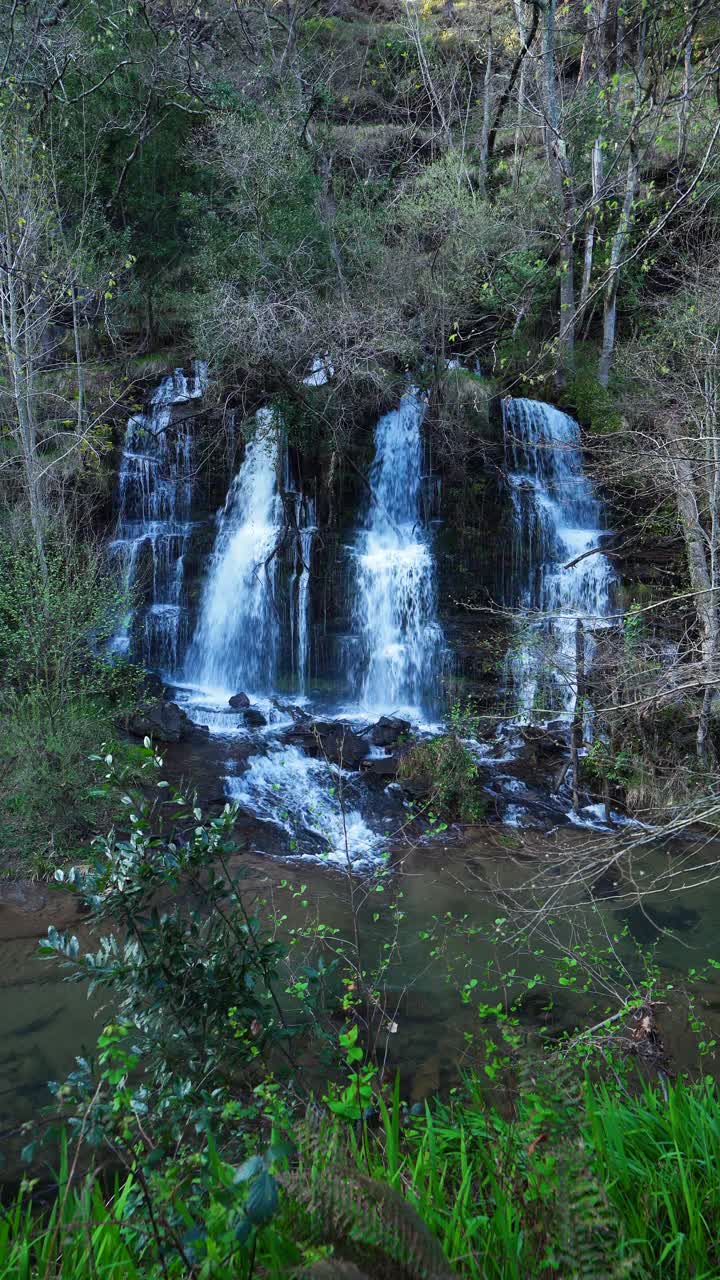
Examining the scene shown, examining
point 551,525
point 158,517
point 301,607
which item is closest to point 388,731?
point 301,607

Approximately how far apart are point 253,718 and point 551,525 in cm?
774

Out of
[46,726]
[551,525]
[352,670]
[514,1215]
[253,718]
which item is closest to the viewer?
[514,1215]

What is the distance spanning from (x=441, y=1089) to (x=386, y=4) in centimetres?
3461

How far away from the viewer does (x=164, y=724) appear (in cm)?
1156

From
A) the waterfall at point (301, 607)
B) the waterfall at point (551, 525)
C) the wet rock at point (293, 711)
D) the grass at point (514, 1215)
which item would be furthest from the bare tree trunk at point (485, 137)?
the grass at point (514, 1215)

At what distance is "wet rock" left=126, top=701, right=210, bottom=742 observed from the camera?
37.4 ft

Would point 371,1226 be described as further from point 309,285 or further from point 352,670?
point 309,285

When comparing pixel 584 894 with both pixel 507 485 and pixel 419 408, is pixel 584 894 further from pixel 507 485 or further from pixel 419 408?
pixel 419 408

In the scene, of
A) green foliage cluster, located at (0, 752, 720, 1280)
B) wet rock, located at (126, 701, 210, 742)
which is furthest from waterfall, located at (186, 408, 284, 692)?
green foliage cluster, located at (0, 752, 720, 1280)

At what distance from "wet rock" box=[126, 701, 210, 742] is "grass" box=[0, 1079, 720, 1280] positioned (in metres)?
9.19

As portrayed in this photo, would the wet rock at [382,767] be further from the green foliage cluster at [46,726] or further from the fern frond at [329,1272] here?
the fern frond at [329,1272]

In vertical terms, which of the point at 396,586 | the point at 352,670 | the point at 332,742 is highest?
the point at 396,586

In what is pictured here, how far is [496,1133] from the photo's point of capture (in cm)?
237

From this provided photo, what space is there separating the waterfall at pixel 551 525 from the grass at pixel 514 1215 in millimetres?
10166
